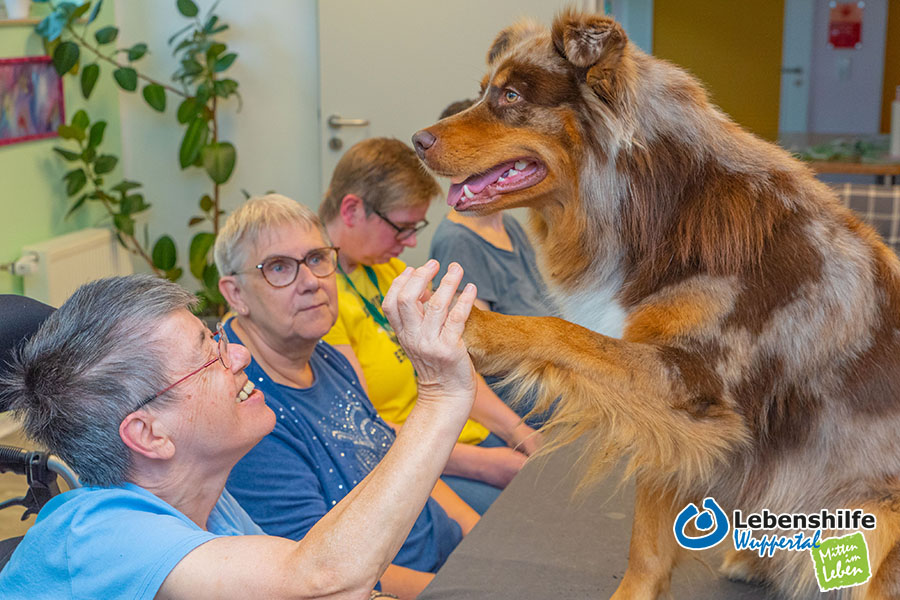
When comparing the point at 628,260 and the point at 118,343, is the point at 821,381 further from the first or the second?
the point at 118,343

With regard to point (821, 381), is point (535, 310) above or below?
below

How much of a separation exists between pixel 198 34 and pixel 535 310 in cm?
263

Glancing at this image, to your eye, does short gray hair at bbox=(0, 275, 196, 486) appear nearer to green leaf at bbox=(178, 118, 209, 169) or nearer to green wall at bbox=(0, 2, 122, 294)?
green wall at bbox=(0, 2, 122, 294)

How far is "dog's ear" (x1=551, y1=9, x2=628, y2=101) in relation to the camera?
4.44 feet

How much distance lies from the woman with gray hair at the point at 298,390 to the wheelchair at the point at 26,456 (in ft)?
1.07

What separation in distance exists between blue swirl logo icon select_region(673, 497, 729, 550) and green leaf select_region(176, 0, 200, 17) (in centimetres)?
395

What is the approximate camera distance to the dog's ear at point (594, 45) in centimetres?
135

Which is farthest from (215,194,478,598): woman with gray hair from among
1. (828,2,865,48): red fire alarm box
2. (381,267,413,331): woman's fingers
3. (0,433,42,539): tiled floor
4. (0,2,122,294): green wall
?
(828,2,865,48): red fire alarm box

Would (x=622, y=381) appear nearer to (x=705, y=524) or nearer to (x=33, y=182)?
(x=705, y=524)

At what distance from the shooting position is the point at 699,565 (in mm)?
1574

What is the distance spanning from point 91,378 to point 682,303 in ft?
2.77

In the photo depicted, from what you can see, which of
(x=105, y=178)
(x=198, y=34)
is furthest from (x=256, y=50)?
(x=105, y=178)

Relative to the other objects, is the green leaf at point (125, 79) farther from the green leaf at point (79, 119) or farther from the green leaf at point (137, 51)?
the green leaf at point (79, 119)

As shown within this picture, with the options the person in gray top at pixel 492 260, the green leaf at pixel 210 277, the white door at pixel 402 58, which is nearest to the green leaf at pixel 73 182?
the green leaf at pixel 210 277
